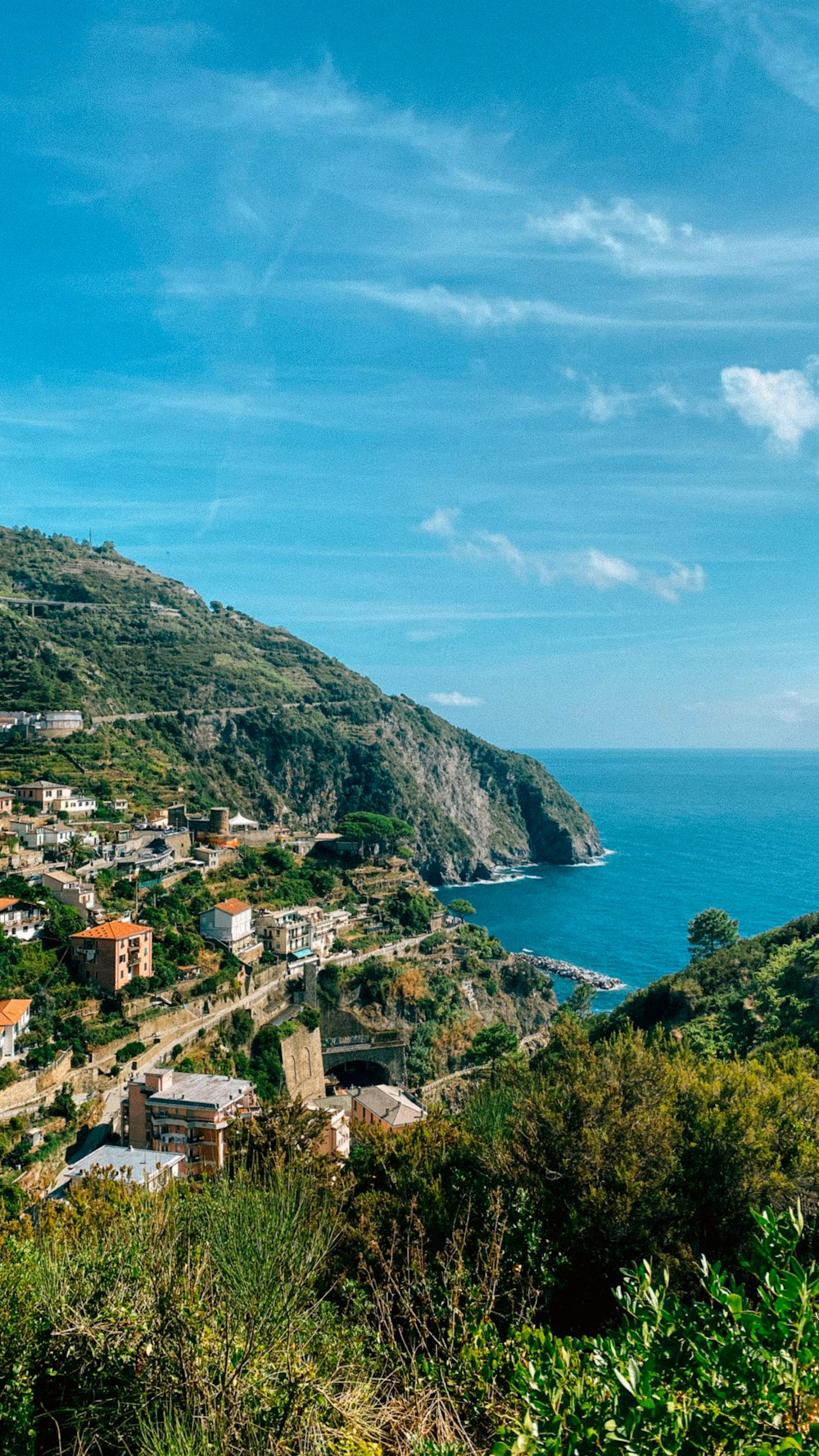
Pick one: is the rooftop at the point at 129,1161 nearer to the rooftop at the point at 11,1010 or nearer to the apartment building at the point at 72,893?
the rooftop at the point at 11,1010

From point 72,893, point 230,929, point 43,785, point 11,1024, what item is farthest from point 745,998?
point 43,785

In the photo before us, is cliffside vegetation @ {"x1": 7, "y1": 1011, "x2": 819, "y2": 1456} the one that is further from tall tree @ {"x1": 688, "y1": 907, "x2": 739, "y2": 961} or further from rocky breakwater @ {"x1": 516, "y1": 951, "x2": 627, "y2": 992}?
rocky breakwater @ {"x1": 516, "y1": 951, "x2": 627, "y2": 992}

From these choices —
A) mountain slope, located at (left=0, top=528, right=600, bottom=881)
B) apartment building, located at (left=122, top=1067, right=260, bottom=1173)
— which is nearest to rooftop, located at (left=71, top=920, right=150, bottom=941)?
apartment building, located at (left=122, top=1067, right=260, bottom=1173)

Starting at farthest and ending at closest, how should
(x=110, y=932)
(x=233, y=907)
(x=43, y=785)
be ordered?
(x=43, y=785), (x=233, y=907), (x=110, y=932)

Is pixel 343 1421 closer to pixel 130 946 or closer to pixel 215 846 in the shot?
pixel 130 946

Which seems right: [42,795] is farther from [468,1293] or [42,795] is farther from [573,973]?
[468,1293]

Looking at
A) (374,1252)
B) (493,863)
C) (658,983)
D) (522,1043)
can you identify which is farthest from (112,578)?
(374,1252)

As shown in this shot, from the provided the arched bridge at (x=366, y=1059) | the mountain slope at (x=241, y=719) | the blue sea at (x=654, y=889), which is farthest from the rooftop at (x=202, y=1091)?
the blue sea at (x=654, y=889)
